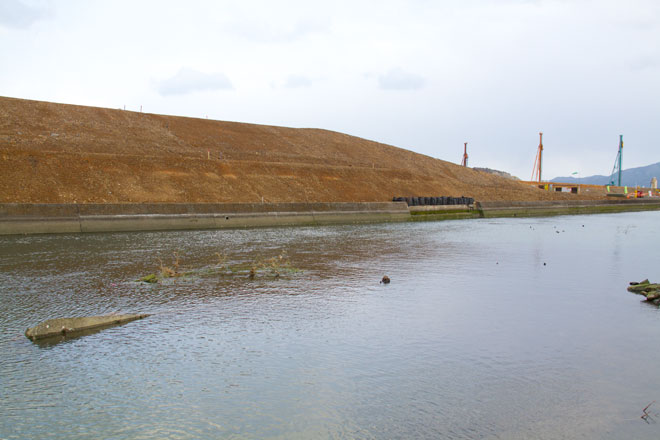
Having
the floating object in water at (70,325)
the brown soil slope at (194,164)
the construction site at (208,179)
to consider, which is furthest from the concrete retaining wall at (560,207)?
the floating object in water at (70,325)

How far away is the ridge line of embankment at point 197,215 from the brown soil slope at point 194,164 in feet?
13.9

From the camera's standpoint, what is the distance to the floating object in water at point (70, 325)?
10930mm

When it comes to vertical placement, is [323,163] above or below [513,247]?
above

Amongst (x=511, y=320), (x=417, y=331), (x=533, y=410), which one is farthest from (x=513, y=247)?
(x=533, y=410)

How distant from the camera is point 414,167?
77.3m

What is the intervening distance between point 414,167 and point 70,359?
70247mm

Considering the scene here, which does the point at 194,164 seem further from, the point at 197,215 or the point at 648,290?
the point at 648,290

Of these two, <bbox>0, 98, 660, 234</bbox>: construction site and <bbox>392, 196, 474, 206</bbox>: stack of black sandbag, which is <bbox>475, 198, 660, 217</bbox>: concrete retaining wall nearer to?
<bbox>0, 98, 660, 234</bbox>: construction site

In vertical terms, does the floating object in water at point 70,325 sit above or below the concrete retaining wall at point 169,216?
below

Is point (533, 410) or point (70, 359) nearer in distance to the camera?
point (533, 410)

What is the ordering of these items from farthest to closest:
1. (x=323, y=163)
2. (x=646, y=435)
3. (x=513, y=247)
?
1. (x=323, y=163)
2. (x=513, y=247)
3. (x=646, y=435)

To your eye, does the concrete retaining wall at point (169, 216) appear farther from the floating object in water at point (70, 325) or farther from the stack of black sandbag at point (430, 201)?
the floating object in water at point (70, 325)

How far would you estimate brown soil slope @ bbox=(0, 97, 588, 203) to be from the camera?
129 ft

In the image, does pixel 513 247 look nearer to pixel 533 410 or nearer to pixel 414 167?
pixel 533 410
